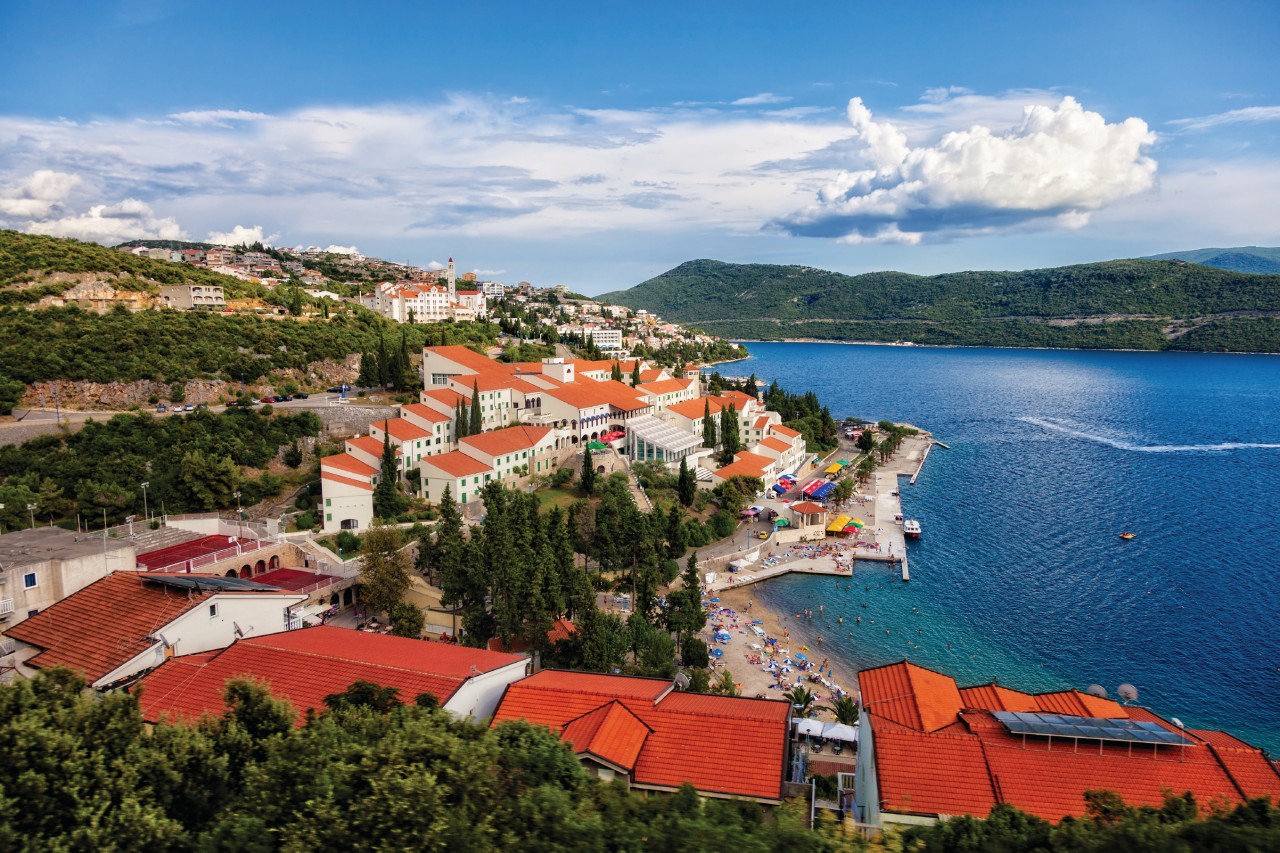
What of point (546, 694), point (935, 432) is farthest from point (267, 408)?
point (935, 432)

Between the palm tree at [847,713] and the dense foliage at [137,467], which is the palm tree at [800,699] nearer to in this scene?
the palm tree at [847,713]

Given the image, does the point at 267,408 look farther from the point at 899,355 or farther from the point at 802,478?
the point at 899,355

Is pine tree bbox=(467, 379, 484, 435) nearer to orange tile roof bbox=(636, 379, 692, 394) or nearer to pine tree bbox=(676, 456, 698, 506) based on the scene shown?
pine tree bbox=(676, 456, 698, 506)

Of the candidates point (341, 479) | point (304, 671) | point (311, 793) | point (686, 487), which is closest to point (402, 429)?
point (341, 479)

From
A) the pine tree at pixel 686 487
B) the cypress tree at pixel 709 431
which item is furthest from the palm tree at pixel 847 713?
the cypress tree at pixel 709 431

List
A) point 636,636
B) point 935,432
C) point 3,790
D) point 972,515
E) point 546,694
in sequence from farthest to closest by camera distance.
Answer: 1. point 935,432
2. point 972,515
3. point 636,636
4. point 546,694
5. point 3,790

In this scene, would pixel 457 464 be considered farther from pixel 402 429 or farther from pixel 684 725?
pixel 684 725

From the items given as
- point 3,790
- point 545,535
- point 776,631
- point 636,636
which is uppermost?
point 3,790
